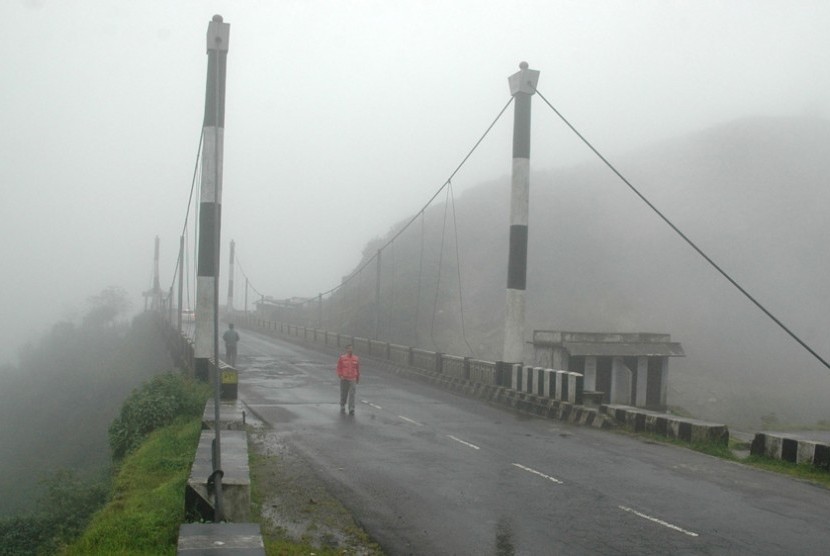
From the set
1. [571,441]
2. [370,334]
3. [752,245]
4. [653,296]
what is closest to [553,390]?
[571,441]

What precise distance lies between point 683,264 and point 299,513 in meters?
86.0

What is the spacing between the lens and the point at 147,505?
9789 millimetres

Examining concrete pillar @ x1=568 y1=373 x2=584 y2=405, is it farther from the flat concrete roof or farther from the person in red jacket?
the flat concrete roof

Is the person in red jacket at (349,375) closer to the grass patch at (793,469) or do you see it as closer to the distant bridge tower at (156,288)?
the grass patch at (793,469)

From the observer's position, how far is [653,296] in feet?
273

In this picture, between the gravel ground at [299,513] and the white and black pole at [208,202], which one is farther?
the white and black pole at [208,202]

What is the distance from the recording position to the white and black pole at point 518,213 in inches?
918

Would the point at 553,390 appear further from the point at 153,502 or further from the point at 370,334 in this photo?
the point at 370,334

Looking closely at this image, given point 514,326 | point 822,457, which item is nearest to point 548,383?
point 514,326

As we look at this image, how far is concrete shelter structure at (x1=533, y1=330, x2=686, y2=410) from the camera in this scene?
32.7 m

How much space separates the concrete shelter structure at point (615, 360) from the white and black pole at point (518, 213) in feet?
29.5

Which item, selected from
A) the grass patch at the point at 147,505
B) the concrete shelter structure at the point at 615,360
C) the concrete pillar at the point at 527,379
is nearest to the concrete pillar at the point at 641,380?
the concrete shelter structure at the point at 615,360

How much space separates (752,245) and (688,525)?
297 feet

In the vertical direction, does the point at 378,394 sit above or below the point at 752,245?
below
